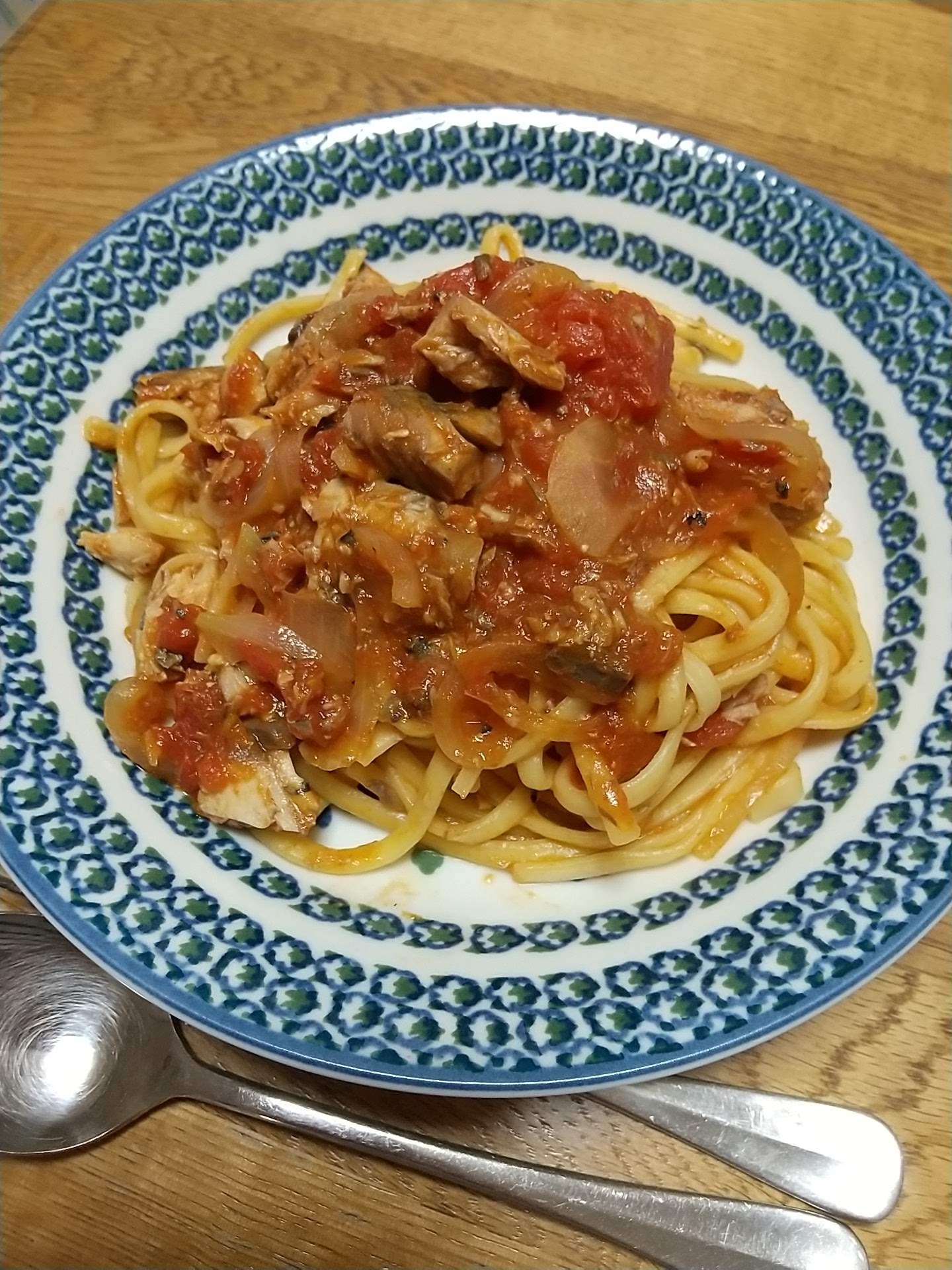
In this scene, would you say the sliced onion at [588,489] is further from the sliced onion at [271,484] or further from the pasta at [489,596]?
the sliced onion at [271,484]

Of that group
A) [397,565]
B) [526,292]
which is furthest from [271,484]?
[526,292]

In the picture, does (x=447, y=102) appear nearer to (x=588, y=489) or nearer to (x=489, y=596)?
(x=588, y=489)

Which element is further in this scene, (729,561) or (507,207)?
(507,207)

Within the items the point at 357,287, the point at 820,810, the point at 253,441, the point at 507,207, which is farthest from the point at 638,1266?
the point at 507,207

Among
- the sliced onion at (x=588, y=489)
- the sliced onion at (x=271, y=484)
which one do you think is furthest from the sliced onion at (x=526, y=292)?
the sliced onion at (x=271, y=484)

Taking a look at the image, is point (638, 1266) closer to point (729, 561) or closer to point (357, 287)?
point (729, 561)
